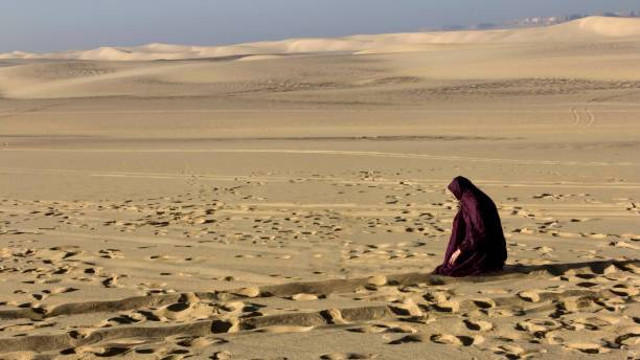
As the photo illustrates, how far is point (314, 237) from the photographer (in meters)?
7.96

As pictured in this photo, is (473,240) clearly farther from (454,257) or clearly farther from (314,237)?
(314,237)

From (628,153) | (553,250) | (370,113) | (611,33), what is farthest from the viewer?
(611,33)

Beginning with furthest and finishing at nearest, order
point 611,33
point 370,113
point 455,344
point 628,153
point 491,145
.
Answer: point 611,33 < point 370,113 < point 491,145 < point 628,153 < point 455,344

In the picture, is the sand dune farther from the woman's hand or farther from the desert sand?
the woman's hand

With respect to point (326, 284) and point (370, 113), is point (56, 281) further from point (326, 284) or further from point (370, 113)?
point (370, 113)

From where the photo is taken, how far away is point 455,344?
4.43 m

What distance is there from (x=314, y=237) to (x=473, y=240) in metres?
2.22

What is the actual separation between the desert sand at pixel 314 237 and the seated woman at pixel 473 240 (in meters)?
0.16

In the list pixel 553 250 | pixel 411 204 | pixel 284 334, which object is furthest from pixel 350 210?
pixel 284 334

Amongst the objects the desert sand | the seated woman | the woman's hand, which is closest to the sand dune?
the desert sand

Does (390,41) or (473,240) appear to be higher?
(390,41)

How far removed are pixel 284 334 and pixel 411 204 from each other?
5.62 meters

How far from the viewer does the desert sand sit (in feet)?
15.2


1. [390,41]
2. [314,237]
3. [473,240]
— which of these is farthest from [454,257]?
[390,41]
